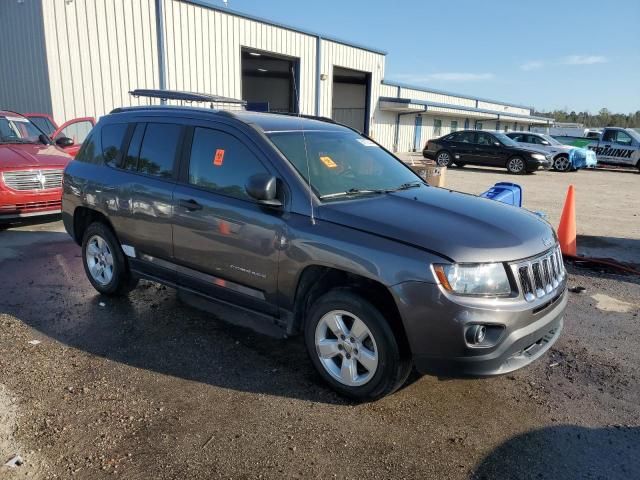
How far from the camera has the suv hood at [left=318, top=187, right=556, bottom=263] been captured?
2924 millimetres

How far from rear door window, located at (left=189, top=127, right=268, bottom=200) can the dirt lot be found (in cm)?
135

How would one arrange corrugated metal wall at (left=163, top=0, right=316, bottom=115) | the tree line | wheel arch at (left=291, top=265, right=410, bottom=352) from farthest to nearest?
1. the tree line
2. corrugated metal wall at (left=163, top=0, right=316, bottom=115)
3. wheel arch at (left=291, top=265, right=410, bottom=352)

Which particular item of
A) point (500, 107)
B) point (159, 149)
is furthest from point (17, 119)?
point (500, 107)

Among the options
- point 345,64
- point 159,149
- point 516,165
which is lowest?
point 516,165

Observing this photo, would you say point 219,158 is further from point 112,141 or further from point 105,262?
point 105,262

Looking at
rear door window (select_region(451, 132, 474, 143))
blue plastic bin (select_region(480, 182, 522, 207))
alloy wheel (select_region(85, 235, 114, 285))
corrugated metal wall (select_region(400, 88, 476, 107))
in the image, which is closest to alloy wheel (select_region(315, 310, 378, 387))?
alloy wheel (select_region(85, 235, 114, 285))

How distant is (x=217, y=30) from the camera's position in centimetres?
1703

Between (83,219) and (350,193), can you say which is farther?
(83,219)

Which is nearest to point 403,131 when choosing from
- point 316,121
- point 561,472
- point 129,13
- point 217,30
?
point 217,30

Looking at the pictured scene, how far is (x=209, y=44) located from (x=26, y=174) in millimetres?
10407

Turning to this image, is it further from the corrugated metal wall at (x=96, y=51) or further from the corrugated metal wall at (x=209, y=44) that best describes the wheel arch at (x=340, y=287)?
the corrugated metal wall at (x=209, y=44)

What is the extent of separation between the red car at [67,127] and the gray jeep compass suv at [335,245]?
710 centimetres

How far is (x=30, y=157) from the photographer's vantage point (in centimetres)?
845

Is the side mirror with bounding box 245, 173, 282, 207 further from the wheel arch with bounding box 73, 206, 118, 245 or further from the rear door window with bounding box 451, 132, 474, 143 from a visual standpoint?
the rear door window with bounding box 451, 132, 474, 143
